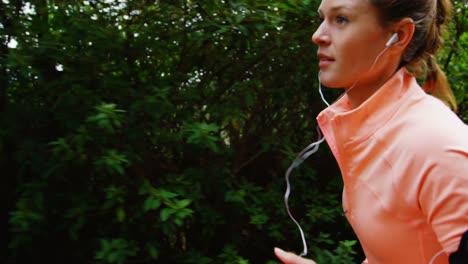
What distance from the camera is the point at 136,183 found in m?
3.05

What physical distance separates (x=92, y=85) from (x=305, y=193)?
5.71 feet

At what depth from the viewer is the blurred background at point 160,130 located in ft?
9.56

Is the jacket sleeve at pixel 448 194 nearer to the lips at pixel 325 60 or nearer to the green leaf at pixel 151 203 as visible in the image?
the lips at pixel 325 60

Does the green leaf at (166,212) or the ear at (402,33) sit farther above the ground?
the ear at (402,33)

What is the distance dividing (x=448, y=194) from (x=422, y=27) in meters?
0.63

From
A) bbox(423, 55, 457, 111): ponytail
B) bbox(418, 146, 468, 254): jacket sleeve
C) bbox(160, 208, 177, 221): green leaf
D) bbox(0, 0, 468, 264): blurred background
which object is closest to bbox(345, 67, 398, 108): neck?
bbox(423, 55, 457, 111): ponytail

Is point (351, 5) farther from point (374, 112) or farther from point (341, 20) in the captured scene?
point (374, 112)

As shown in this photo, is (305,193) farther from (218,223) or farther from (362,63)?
(362,63)

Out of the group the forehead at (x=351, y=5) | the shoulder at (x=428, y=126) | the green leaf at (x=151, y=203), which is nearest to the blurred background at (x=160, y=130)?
the green leaf at (x=151, y=203)

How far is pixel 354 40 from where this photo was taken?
4.90ft

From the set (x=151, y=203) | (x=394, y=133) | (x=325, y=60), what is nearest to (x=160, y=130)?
(x=151, y=203)

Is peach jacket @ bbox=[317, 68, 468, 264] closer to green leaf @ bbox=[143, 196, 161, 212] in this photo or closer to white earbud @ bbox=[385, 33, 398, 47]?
white earbud @ bbox=[385, 33, 398, 47]

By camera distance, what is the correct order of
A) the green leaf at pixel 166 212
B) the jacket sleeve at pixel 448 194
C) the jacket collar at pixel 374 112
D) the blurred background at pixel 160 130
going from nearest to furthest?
the jacket sleeve at pixel 448 194 → the jacket collar at pixel 374 112 → the green leaf at pixel 166 212 → the blurred background at pixel 160 130

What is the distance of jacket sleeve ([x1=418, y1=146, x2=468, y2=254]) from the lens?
112 cm
